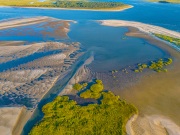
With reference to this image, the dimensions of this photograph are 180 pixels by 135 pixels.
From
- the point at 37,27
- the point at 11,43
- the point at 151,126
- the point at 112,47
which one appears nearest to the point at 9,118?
the point at 151,126

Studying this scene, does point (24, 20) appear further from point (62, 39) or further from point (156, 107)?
point (156, 107)

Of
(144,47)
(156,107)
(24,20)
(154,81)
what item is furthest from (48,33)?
(156,107)

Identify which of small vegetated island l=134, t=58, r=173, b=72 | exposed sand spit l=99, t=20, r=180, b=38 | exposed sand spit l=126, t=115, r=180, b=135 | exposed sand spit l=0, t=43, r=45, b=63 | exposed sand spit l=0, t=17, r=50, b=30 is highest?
exposed sand spit l=126, t=115, r=180, b=135

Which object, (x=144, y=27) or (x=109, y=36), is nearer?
(x=109, y=36)

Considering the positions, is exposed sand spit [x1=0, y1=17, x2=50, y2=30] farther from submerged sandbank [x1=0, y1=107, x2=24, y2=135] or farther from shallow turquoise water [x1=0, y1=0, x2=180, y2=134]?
submerged sandbank [x1=0, y1=107, x2=24, y2=135]

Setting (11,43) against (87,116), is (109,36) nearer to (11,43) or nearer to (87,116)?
(11,43)

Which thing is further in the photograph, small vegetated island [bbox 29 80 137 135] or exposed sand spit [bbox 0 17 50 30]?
exposed sand spit [bbox 0 17 50 30]

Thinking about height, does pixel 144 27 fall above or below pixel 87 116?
below

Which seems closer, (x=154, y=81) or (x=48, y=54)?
(x=154, y=81)

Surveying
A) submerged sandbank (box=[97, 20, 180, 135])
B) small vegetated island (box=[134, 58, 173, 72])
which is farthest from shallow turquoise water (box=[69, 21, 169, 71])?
submerged sandbank (box=[97, 20, 180, 135])
